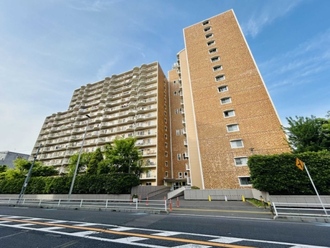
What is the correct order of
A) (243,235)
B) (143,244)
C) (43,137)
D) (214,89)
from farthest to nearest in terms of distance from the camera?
(43,137) → (214,89) → (243,235) → (143,244)

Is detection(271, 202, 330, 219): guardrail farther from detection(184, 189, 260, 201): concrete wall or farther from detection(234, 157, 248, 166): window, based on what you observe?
detection(234, 157, 248, 166): window

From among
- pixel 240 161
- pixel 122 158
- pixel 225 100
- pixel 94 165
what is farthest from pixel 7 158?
pixel 240 161

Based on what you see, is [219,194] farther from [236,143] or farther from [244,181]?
[236,143]

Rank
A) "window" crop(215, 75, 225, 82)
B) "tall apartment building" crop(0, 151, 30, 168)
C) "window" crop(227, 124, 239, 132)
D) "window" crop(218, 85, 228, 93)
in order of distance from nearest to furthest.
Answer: "window" crop(227, 124, 239, 132)
"window" crop(218, 85, 228, 93)
"window" crop(215, 75, 225, 82)
"tall apartment building" crop(0, 151, 30, 168)

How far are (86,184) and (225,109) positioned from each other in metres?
23.4

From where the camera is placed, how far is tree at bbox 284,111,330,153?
→ 1480cm

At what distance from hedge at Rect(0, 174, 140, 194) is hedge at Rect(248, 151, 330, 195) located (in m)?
15.6

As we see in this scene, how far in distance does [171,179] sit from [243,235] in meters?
29.3

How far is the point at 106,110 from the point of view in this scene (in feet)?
149

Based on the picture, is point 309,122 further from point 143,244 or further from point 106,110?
point 106,110

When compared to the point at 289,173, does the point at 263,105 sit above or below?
above

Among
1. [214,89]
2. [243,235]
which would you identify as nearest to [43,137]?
[214,89]

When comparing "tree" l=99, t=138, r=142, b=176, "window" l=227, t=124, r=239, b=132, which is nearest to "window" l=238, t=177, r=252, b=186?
"window" l=227, t=124, r=239, b=132

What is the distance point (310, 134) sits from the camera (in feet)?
50.4
